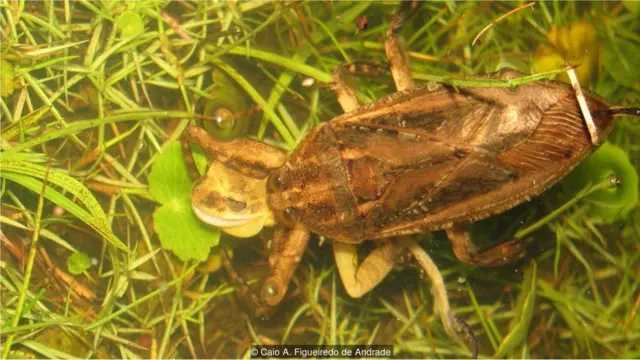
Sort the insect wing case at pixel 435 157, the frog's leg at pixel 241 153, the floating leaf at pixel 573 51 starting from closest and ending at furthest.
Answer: the insect wing case at pixel 435 157, the frog's leg at pixel 241 153, the floating leaf at pixel 573 51

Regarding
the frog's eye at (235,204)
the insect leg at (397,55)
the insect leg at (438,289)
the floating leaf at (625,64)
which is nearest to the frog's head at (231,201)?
the frog's eye at (235,204)

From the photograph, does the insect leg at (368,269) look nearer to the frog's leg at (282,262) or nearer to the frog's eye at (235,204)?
the frog's leg at (282,262)

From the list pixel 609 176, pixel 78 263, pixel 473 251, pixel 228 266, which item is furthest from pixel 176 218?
pixel 609 176

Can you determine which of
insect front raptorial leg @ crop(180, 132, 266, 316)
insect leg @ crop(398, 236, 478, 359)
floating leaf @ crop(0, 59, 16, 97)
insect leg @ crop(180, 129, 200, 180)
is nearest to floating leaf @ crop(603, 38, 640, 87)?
insect leg @ crop(398, 236, 478, 359)

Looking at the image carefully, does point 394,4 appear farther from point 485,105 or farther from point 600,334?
point 600,334

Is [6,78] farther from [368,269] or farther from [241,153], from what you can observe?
[368,269]

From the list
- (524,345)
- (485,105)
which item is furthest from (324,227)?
(524,345)

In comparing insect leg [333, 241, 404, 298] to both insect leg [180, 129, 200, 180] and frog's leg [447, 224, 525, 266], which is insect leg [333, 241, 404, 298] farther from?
insect leg [180, 129, 200, 180]
